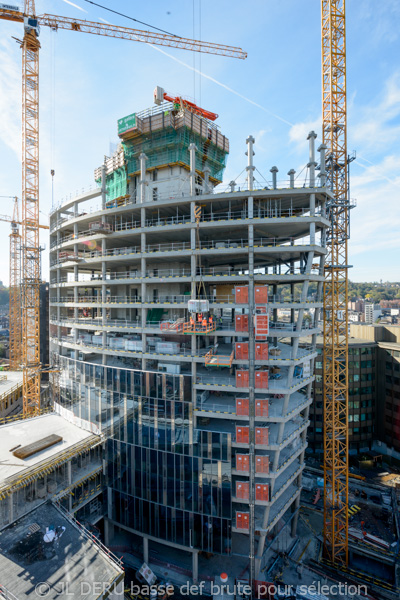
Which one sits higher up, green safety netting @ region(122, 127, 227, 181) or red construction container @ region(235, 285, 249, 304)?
green safety netting @ region(122, 127, 227, 181)

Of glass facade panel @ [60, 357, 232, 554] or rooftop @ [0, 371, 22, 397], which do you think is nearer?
glass facade panel @ [60, 357, 232, 554]

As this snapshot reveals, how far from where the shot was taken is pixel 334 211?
Answer: 35.1m

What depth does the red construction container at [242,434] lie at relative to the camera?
25.7m

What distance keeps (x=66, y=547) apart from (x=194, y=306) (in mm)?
22452

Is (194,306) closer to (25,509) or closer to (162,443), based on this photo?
(162,443)

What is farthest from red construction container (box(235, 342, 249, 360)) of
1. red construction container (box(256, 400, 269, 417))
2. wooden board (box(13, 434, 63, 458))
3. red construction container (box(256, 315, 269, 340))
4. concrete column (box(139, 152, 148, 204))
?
wooden board (box(13, 434, 63, 458))

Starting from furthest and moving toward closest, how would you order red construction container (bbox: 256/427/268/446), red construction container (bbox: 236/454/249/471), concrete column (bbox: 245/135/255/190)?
concrete column (bbox: 245/135/255/190) → red construction container (bbox: 236/454/249/471) → red construction container (bbox: 256/427/268/446)

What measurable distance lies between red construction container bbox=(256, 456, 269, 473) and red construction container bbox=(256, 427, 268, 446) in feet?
5.29

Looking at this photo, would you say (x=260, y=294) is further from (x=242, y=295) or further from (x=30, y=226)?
(x=30, y=226)

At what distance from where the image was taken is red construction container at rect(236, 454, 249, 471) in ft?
84.2

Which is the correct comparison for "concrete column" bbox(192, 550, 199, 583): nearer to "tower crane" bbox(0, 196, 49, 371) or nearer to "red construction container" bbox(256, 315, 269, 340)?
"red construction container" bbox(256, 315, 269, 340)

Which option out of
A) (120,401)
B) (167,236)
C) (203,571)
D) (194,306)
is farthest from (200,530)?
(167,236)

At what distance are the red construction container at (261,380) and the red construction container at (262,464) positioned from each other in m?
6.95

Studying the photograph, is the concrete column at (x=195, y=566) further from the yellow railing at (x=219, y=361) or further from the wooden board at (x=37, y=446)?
the yellow railing at (x=219, y=361)
